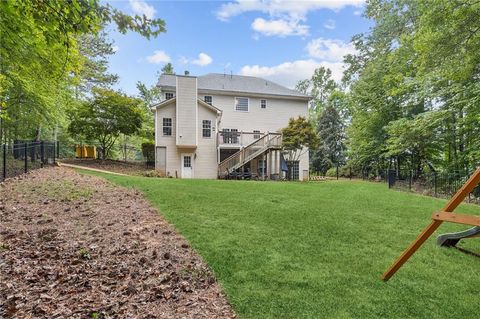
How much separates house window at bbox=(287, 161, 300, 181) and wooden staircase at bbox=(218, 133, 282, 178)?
2.15 meters

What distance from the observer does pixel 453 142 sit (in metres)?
14.2

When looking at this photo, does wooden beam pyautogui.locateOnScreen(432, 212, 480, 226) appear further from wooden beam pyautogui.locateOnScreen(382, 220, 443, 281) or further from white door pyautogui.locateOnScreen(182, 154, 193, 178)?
white door pyautogui.locateOnScreen(182, 154, 193, 178)

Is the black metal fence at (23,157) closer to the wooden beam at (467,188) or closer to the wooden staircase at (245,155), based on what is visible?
the wooden staircase at (245,155)

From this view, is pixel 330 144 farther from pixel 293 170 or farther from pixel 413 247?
pixel 413 247

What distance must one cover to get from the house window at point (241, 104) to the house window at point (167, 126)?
213 inches

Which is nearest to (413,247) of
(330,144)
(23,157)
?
(23,157)

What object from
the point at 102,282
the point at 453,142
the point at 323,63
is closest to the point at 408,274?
the point at 102,282

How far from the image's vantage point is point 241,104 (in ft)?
72.6

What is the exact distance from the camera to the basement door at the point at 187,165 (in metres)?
19.5

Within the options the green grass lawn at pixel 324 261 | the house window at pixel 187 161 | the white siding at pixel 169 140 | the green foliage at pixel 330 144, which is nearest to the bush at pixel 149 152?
the white siding at pixel 169 140

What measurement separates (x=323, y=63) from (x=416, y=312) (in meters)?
39.0

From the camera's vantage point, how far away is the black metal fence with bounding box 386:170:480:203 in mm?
11510

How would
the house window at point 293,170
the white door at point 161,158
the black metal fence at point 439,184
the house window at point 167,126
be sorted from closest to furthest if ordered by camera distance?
the black metal fence at point 439,184 < the white door at point 161,158 < the house window at point 167,126 < the house window at point 293,170

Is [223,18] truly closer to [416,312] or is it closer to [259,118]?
[259,118]
